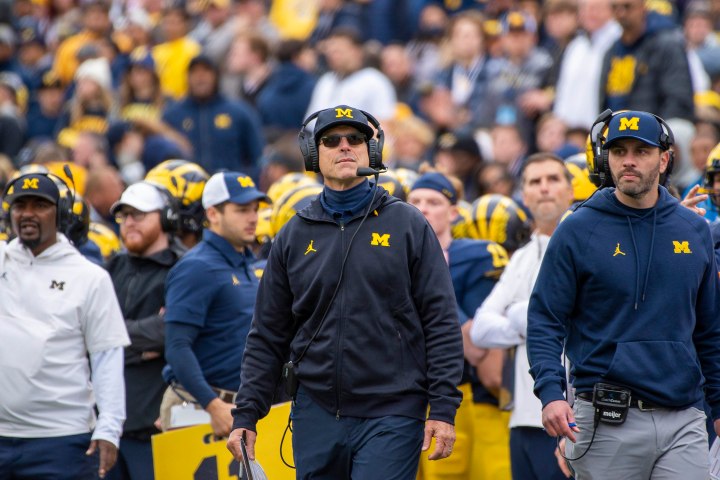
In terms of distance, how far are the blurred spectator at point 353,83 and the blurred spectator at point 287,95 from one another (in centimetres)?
80

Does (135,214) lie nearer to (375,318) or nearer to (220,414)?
(220,414)

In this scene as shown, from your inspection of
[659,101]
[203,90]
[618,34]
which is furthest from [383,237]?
[203,90]

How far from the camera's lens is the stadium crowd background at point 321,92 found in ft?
40.7

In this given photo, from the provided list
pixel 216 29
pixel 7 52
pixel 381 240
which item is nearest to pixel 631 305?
pixel 381 240

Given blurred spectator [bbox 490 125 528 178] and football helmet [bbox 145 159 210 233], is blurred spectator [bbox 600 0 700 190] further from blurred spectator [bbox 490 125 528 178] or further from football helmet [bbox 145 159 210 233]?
football helmet [bbox 145 159 210 233]

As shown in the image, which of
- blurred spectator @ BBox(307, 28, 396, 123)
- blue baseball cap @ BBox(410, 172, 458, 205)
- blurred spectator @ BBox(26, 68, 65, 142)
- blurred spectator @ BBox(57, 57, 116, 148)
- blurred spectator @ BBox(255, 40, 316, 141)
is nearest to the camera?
blue baseball cap @ BBox(410, 172, 458, 205)

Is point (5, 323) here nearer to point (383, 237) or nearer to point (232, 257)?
point (232, 257)

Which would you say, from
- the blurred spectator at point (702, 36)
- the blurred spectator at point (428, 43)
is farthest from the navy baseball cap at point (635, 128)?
the blurred spectator at point (428, 43)

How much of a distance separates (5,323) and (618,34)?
831 cm

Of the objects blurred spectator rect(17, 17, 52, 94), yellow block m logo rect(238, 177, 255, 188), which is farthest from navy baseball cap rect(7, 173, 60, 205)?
blurred spectator rect(17, 17, 52, 94)

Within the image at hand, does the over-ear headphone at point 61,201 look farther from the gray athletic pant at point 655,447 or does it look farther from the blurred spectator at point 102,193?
the blurred spectator at point 102,193

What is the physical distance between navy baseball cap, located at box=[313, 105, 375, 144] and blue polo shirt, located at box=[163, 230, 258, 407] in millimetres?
1963

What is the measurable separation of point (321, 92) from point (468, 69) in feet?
5.70

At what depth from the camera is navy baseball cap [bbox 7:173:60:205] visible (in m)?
7.87
